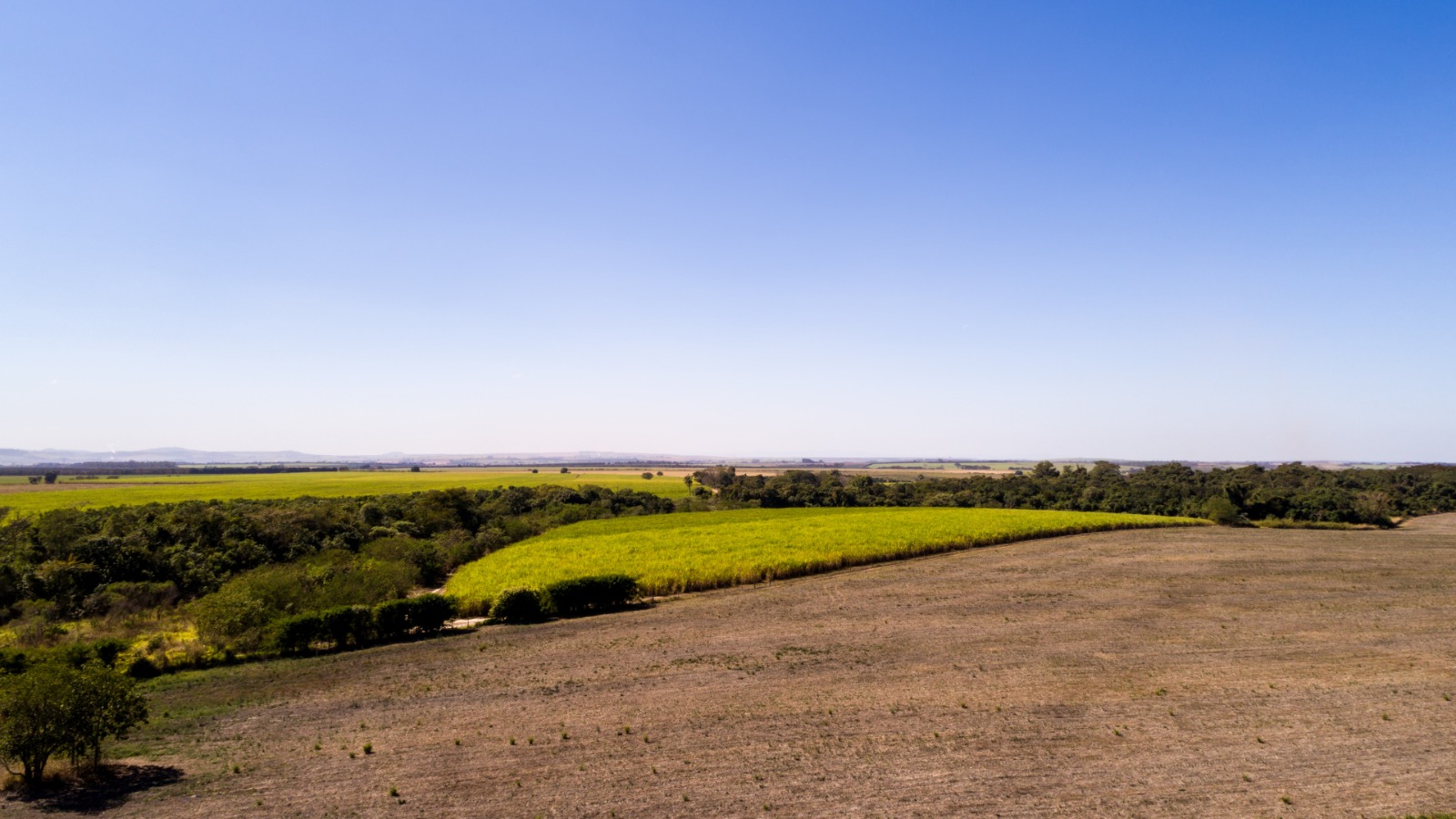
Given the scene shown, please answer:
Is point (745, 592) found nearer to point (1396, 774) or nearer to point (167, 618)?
point (1396, 774)

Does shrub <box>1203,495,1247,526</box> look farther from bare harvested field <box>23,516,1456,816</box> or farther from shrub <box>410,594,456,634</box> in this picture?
shrub <box>410,594,456,634</box>

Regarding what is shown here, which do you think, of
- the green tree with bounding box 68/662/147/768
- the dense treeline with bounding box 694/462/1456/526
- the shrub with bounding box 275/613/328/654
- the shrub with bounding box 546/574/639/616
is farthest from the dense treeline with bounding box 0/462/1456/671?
the green tree with bounding box 68/662/147/768

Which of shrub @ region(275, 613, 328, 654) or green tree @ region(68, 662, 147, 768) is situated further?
→ shrub @ region(275, 613, 328, 654)

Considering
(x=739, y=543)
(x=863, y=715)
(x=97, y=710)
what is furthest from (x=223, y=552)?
(x=863, y=715)

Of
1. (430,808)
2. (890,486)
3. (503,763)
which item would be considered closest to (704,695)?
(503,763)

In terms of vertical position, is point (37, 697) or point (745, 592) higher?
point (37, 697)

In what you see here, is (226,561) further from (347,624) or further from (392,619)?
(392,619)

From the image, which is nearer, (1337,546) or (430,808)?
(430,808)

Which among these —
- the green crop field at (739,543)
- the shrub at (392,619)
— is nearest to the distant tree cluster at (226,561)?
the shrub at (392,619)
